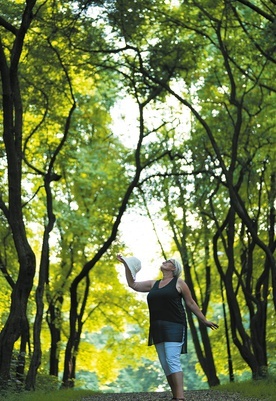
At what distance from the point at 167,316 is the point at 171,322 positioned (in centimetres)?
9

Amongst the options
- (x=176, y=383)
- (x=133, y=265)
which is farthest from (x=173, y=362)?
(x=133, y=265)

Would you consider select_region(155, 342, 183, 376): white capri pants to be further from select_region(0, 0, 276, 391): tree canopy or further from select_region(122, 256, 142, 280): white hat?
select_region(0, 0, 276, 391): tree canopy

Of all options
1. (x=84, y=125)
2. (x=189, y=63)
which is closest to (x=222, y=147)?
(x=189, y=63)

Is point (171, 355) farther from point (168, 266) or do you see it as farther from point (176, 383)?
A: point (168, 266)

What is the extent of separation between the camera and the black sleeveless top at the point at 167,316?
9891 mm

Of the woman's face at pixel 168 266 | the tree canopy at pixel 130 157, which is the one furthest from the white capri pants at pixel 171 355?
the tree canopy at pixel 130 157

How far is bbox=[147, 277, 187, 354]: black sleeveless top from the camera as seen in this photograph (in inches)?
389

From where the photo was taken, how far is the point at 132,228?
1318 inches

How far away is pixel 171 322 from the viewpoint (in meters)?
9.91

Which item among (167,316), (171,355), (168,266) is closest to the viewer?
(171,355)

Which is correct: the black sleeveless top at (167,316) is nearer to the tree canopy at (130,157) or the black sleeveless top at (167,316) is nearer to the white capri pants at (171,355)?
the white capri pants at (171,355)

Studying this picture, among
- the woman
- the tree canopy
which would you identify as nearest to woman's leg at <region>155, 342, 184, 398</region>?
the woman

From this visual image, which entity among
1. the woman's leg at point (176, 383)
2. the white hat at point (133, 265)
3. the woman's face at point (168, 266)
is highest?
the white hat at point (133, 265)

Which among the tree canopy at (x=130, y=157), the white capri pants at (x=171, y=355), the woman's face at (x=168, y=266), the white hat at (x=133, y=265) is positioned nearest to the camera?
the white capri pants at (x=171, y=355)
